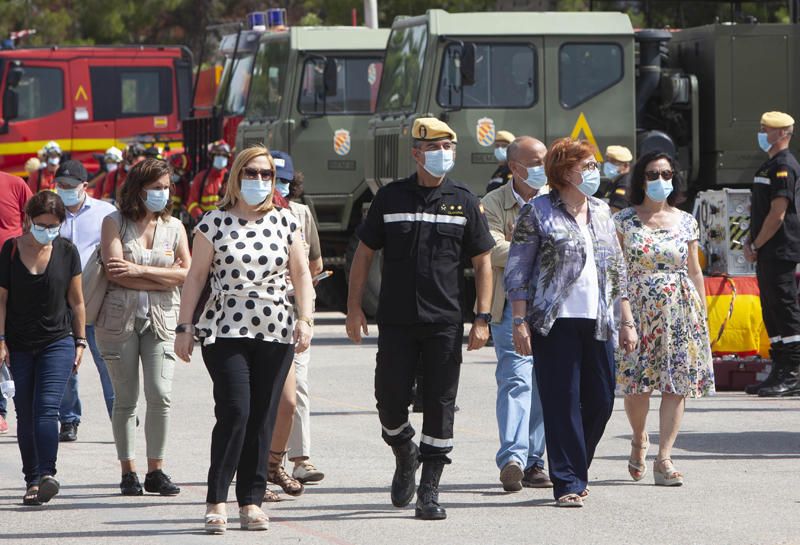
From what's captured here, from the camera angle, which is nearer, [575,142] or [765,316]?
[575,142]

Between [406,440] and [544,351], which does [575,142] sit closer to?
[544,351]

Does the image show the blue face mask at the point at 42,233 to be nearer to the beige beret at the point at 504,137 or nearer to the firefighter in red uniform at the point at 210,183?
the beige beret at the point at 504,137

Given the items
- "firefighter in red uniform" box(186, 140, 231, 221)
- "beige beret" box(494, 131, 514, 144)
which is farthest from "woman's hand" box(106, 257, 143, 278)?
"firefighter in red uniform" box(186, 140, 231, 221)

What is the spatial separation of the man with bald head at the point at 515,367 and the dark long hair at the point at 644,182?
465 millimetres

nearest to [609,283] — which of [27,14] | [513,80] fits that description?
[513,80]

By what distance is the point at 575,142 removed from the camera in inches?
332

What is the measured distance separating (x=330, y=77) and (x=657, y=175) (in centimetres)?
1063

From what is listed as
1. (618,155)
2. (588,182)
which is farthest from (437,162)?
(618,155)

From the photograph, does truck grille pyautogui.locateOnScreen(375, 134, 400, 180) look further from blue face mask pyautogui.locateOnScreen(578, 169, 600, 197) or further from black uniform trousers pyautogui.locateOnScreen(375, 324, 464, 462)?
black uniform trousers pyautogui.locateOnScreen(375, 324, 464, 462)

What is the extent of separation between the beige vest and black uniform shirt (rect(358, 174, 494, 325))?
128cm

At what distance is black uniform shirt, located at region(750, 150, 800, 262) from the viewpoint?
1263 centimetres

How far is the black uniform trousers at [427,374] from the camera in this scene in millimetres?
8086

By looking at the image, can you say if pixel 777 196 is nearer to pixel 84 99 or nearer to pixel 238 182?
pixel 238 182

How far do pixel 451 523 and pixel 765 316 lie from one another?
18.4 ft
